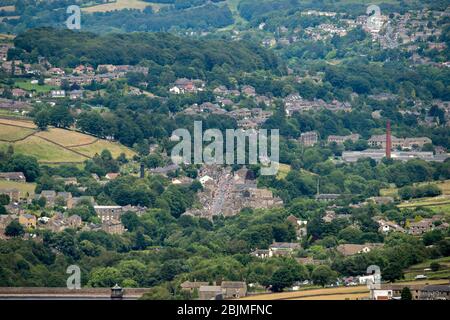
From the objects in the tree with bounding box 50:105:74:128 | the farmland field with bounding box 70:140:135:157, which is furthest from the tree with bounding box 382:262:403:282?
the tree with bounding box 50:105:74:128

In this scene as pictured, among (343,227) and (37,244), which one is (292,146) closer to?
(343,227)

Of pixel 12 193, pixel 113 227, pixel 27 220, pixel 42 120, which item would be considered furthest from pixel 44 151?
pixel 113 227

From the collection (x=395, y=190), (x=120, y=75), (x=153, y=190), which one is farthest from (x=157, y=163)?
(x=120, y=75)

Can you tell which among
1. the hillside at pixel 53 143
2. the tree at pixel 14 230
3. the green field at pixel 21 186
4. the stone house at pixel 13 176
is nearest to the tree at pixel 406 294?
the tree at pixel 14 230

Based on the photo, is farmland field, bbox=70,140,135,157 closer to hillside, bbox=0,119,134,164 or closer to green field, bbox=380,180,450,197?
hillside, bbox=0,119,134,164

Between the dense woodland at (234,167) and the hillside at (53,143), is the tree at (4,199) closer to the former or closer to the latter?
the dense woodland at (234,167)
